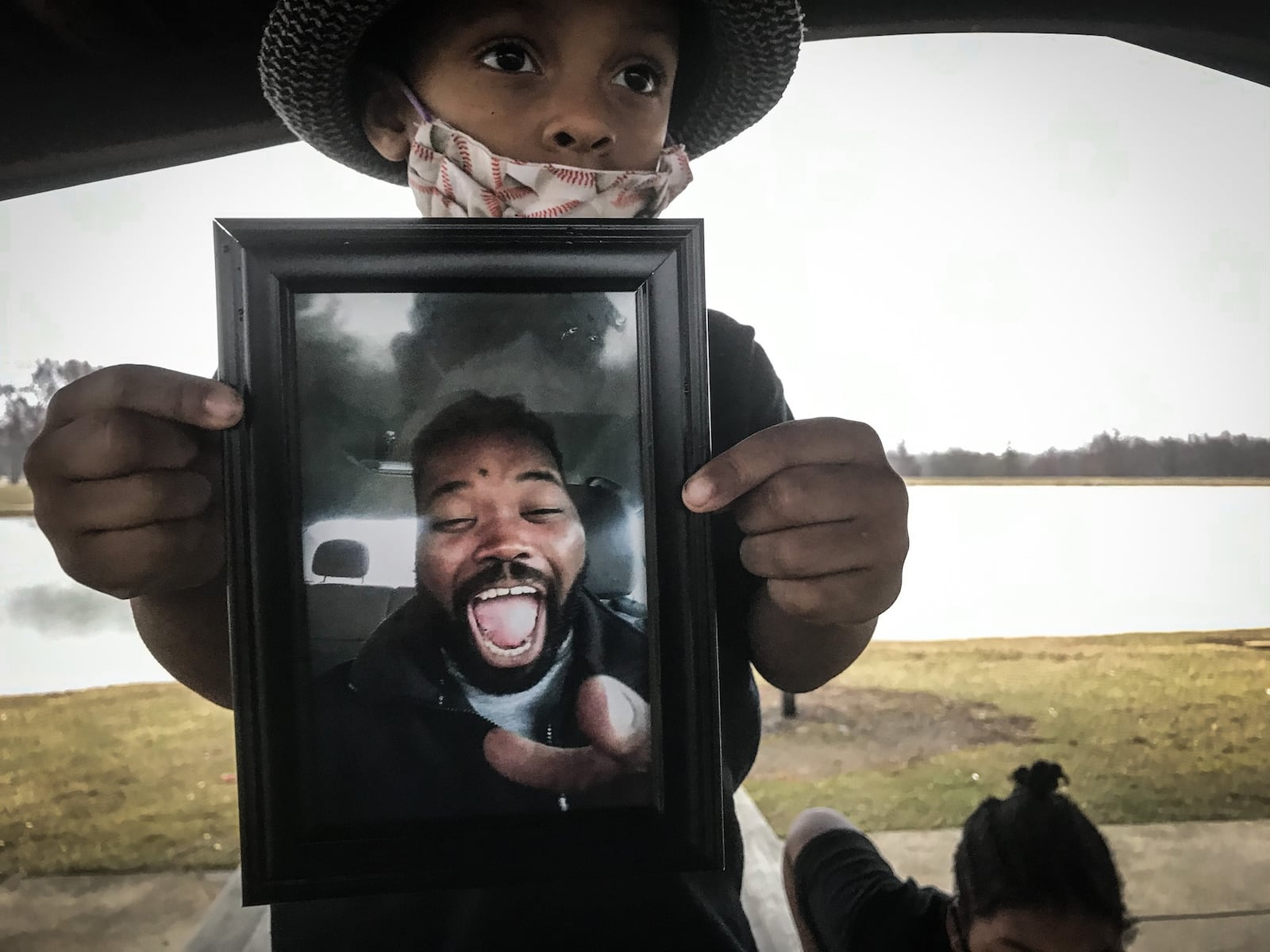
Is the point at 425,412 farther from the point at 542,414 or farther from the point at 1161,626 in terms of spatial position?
the point at 1161,626

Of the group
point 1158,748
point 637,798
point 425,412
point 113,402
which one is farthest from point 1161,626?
point 113,402

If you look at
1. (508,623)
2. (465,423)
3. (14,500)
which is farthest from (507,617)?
(14,500)

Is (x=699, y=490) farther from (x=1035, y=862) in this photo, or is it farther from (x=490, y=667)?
(x=1035, y=862)

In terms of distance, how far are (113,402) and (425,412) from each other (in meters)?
0.17

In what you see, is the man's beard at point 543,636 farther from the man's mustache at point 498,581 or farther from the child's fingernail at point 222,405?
the child's fingernail at point 222,405

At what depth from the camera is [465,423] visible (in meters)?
0.42

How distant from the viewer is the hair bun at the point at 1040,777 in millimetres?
607

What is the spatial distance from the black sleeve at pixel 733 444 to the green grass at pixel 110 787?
365 mm

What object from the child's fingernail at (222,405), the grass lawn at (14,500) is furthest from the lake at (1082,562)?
the grass lawn at (14,500)

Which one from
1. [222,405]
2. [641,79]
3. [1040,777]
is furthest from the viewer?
[1040,777]

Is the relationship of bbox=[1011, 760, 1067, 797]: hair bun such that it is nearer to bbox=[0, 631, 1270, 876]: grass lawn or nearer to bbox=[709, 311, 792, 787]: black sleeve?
bbox=[0, 631, 1270, 876]: grass lawn

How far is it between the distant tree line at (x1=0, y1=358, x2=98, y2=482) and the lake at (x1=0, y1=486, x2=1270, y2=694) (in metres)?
0.62

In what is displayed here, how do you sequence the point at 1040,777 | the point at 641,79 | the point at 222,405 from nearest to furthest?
the point at 222,405 → the point at 641,79 → the point at 1040,777

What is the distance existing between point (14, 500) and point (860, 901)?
658 millimetres
